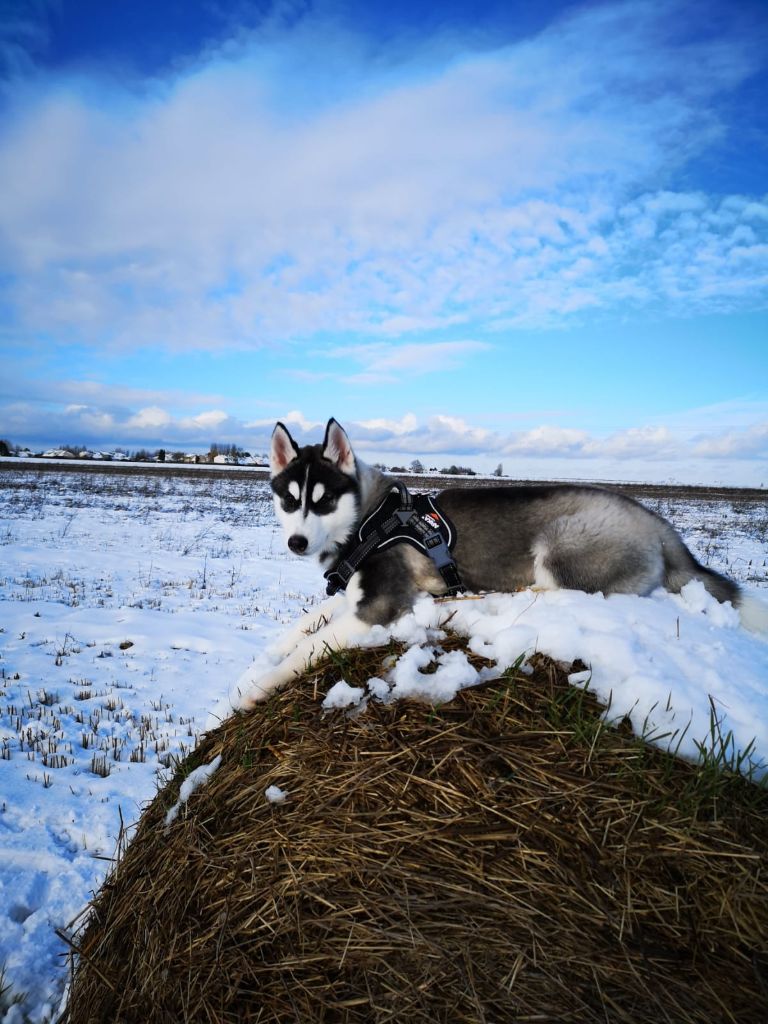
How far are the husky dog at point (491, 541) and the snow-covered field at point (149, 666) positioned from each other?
0.95m

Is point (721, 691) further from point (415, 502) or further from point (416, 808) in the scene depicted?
point (415, 502)

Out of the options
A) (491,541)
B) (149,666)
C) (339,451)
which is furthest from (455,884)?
(149,666)

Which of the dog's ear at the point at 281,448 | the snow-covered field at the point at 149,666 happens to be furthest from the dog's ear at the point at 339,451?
the snow-covered field at the point at 149,666

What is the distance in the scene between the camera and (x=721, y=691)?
2.19m

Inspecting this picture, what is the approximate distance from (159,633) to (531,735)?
7.67m

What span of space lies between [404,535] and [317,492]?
0.78 meters

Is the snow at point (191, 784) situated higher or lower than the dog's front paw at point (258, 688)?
lower

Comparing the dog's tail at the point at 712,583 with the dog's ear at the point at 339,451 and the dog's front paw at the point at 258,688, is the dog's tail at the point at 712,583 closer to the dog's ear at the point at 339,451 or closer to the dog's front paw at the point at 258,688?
the dog's ear at the point at 339,451

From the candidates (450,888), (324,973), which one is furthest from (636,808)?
(324,973)

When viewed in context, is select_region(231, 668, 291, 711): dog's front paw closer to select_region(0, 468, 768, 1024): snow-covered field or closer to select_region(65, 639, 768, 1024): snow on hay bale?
select_region(65, 639, 768, 1024): snow on hay bale

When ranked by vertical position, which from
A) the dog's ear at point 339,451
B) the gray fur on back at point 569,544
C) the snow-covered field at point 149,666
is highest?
the dog's ear at point 339,451

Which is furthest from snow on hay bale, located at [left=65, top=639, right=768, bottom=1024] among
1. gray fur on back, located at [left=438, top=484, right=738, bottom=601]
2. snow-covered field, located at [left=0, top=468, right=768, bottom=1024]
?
gray fur on back, located at [left=438, top=484, right=738, bottom=601]

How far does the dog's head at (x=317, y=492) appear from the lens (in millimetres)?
4366

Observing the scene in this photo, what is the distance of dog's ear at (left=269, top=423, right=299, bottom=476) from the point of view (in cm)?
487
